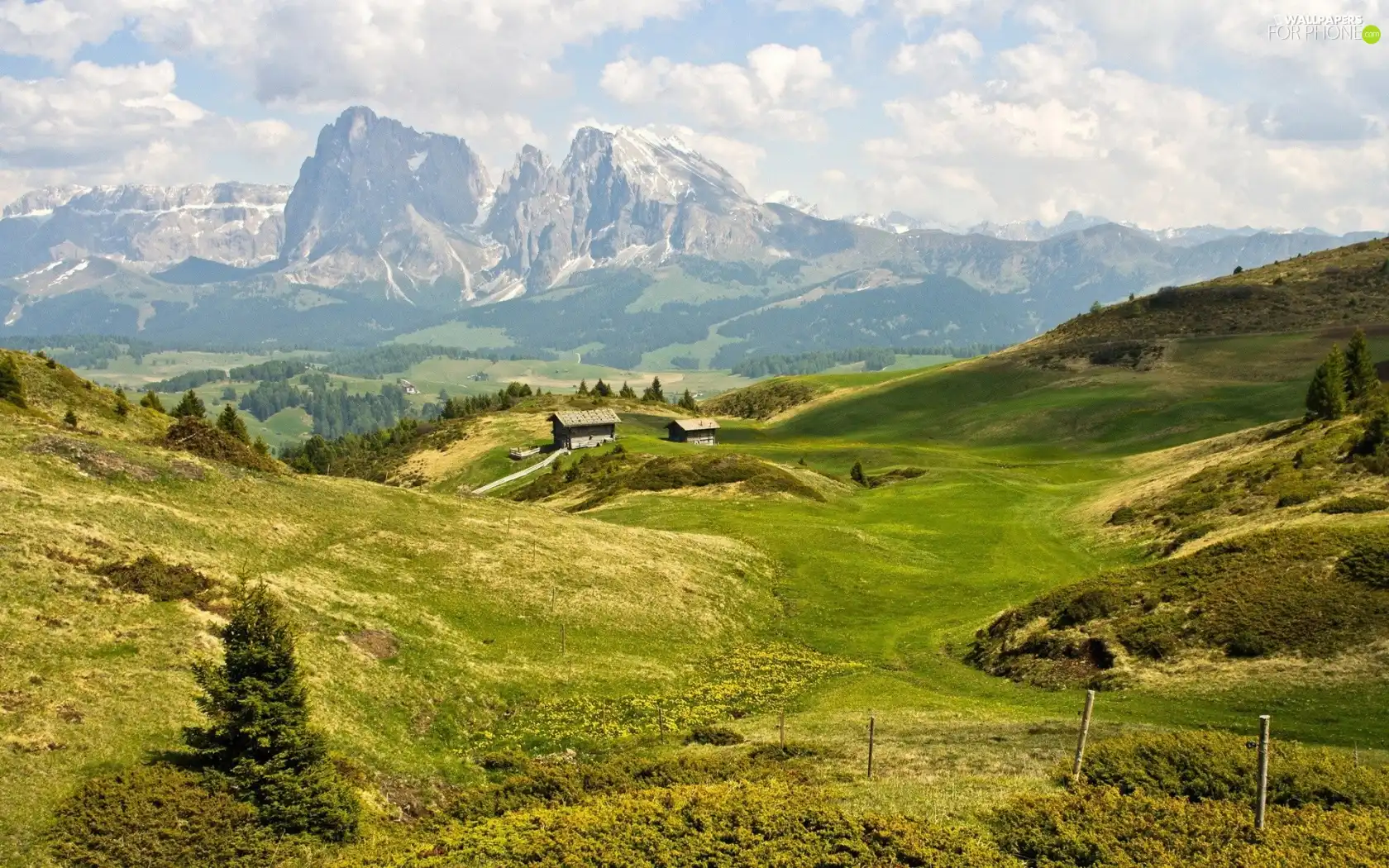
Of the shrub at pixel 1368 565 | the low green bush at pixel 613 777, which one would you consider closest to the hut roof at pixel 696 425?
the shrub at pixel 1368 565

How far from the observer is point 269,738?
25.0m

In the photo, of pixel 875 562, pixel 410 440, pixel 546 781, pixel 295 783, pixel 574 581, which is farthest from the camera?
pixel 410 440

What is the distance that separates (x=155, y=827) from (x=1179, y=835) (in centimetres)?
2597

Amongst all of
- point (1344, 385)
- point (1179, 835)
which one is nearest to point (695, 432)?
point (1344, 385)

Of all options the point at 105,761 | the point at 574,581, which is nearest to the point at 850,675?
the point at 574,581

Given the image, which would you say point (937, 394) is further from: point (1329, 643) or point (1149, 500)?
point (1329, 643)

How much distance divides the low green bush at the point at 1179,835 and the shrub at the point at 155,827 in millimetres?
19934

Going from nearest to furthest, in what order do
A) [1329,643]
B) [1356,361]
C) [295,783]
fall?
A: [295,783]
[1329,643]
[1356,361]

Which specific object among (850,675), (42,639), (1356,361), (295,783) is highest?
(1356,361)

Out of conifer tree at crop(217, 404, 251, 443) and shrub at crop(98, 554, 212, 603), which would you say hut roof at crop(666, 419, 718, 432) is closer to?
conifer tree at crop(217, 404, 251, 443)

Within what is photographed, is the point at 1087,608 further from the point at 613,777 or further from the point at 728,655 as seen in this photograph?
the point at 613,777

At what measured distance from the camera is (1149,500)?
75.4 meters

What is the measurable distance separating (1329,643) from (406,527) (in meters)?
48.9

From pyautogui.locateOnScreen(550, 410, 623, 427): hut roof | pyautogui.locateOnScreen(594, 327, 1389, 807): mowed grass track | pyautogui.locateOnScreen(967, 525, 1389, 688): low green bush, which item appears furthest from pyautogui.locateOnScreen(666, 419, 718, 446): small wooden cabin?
pyautogui.locateOnScreen(967, 525, 1389, 688): low green bush
